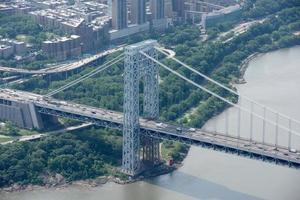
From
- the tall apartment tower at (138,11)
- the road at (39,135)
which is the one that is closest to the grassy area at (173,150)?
the road at (39,135)

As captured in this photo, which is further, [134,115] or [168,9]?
[168,9]

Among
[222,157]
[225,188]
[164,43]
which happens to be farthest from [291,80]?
[225,188]

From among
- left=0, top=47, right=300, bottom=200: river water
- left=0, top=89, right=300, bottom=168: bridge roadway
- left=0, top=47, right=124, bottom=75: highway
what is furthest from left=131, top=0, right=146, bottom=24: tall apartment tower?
left=0, top=47, right=300, bottom=200: river water

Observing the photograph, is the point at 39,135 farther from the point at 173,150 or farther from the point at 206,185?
the point at 206,185


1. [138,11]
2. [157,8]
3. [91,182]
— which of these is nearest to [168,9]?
[157,8]

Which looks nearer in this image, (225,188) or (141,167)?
(225,188)

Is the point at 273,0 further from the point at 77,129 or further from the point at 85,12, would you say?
the point at 77,129
